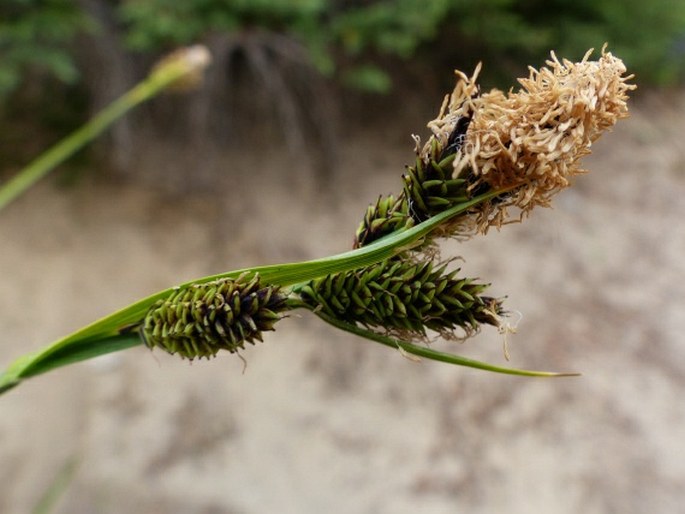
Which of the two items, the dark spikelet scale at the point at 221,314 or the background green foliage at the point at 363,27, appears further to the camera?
the background green foliage at the point at 363,27

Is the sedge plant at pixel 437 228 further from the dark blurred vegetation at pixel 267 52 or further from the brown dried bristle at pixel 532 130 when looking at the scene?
the dark blurred vegetation at pixel 267 52

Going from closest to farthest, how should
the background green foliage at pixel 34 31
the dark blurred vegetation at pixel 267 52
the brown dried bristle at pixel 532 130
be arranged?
the brown dried bristle at pixel 532 130 → the background green foliage at pixel 34 31 → the dark blurred vegetation at pixel 267 52

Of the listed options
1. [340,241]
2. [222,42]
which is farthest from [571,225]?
[222,42]

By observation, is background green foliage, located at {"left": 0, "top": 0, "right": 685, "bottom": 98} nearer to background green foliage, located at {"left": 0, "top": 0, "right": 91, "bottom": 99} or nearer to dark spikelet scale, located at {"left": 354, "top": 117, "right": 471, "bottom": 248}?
background green foliage, located at {"left": 0, "top": 0, "right": 91, "bottom": 99}

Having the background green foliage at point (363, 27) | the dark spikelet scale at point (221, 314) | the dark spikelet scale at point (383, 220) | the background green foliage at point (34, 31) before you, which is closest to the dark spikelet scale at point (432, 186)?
the dark spikelet scale at point (383, 220)

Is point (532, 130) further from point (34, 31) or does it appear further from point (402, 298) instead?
point (34, 31)

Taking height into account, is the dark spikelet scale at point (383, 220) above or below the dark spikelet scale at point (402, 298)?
above

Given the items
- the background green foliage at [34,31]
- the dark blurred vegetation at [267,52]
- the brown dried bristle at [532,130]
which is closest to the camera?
the brown dried bristle at [532,130]

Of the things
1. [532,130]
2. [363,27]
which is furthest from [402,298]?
[363,27]

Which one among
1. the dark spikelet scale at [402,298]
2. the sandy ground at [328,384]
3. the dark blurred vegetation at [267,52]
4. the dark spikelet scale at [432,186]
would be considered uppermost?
the dark blurred vegetation at [267,52]
